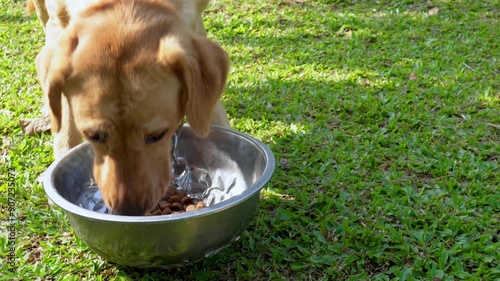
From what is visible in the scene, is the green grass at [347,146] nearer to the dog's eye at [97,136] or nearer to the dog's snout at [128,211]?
the dog's snout at [128,211]

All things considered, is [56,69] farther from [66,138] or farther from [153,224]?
[66,138]

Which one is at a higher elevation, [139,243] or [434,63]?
[139,243]

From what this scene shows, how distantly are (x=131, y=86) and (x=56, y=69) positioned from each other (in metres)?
0.44

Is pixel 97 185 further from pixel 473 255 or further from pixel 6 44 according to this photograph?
pixel 6 44

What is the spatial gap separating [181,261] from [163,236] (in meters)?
0.25

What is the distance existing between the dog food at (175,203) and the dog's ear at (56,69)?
708mm

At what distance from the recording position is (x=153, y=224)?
246cm

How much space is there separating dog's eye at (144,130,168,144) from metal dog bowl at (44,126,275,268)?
447mm

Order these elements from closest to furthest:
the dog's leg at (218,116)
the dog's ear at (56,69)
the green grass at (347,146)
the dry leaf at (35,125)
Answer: the dog's ear at (56,69)
the green grass at (347,146)
the dog's leg at (218,116)
the dry leaf at (35,125)

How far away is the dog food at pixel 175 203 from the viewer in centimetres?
305

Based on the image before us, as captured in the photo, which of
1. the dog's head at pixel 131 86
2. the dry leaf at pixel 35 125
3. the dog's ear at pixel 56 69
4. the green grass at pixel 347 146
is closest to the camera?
the dog's head at pixel 131 86

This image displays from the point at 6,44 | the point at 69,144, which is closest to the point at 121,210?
the point at 69,144

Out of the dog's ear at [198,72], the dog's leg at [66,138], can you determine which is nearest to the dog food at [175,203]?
the dog's ear at [198,72]

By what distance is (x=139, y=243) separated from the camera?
8.46 feet
